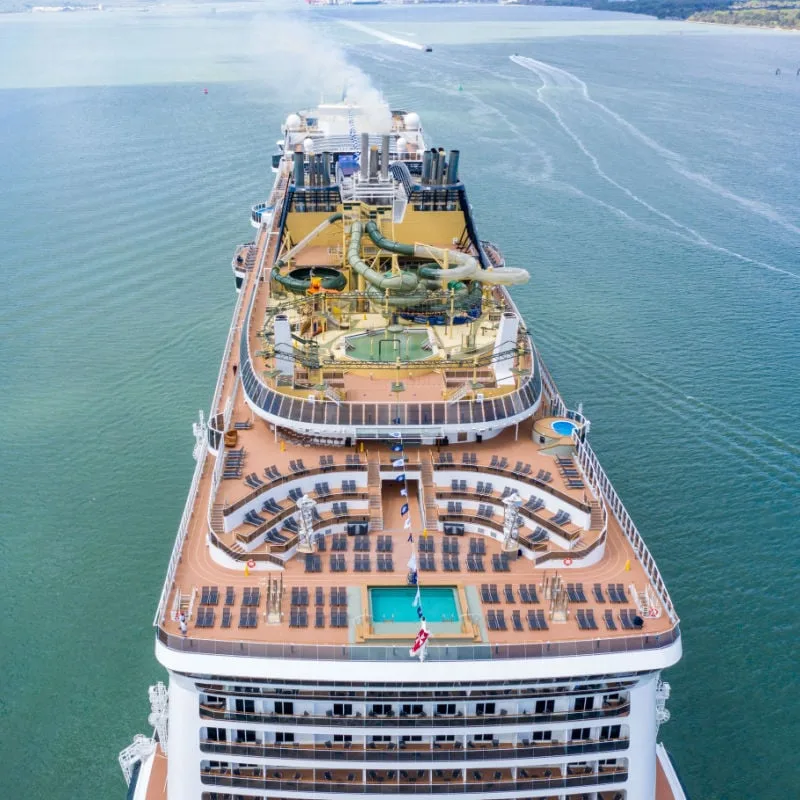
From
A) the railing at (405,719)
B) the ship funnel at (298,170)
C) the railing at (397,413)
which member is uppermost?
the ship funnel at (298,170)

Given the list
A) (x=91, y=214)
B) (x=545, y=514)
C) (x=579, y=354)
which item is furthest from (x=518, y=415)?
(x=91, y=214)

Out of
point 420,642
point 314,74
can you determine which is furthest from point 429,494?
point 314,74

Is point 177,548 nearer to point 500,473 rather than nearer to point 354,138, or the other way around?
point 500,473

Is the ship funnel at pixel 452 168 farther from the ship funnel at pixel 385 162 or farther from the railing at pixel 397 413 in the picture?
the railing at pixel 397 413

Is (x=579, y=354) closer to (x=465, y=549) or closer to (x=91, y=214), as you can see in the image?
(x=465, y=549)

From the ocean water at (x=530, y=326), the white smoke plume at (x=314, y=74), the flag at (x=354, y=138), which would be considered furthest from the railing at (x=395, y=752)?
the white smoke plume at (x=314, y=74)

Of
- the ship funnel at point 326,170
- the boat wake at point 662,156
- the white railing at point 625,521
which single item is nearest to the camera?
the white railing at point 625,521
